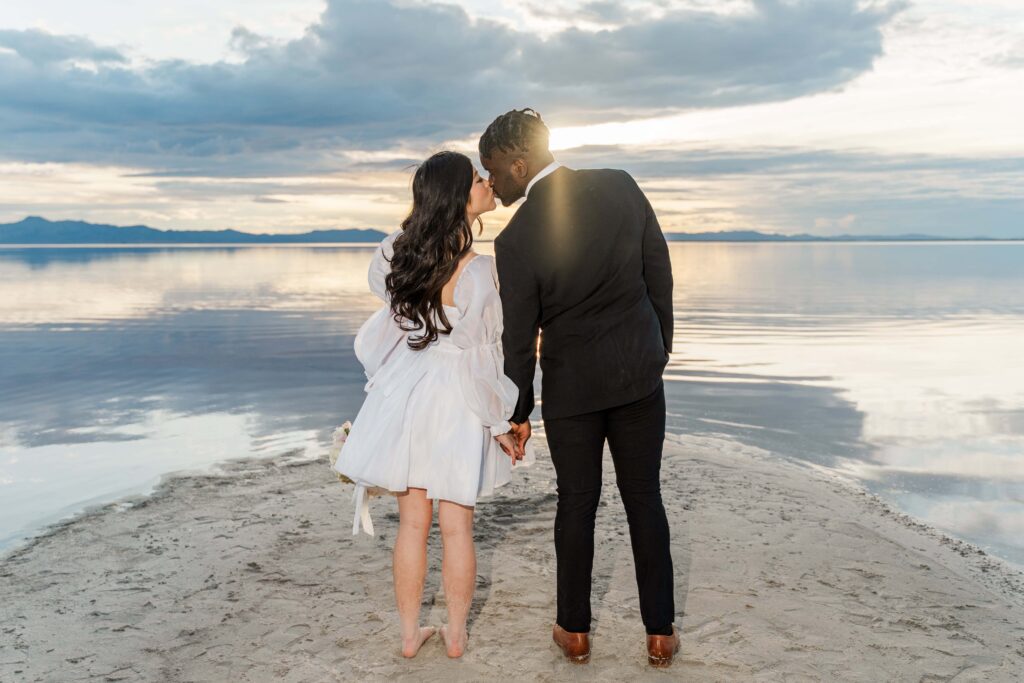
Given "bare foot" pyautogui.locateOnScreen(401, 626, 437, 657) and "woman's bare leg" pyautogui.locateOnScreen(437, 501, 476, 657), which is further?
"bare foot" pyautogui.locateOnScreen(401, 626, 437, 657)

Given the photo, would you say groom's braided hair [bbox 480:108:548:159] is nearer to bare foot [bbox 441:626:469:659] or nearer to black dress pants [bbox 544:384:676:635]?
black dress pants [bbox 544:384:676:635]

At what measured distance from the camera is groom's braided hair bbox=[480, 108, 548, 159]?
330cm

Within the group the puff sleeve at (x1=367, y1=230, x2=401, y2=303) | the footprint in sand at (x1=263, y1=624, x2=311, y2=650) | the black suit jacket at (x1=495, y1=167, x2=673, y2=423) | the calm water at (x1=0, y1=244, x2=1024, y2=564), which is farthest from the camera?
the calm water at (x1=0, y1=244, x2=1024, y2=564)

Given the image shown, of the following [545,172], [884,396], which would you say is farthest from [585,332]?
[884,396]

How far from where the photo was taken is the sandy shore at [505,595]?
3754mm

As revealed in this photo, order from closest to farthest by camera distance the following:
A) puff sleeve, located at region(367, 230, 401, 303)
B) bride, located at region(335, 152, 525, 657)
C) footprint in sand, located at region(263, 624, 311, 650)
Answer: bride, located at region(335, 152, 525, 657), puff sleeve, located at region(367, 230, 401, 303), footprint in sand, located at region(263, 624, 311, 650)

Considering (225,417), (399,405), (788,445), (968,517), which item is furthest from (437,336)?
(225,417)

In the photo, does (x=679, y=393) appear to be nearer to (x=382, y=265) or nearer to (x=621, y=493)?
(x=621, y=493)

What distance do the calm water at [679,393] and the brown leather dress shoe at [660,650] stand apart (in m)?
3.00

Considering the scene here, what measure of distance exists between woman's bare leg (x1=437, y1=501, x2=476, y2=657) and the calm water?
371 centimetres

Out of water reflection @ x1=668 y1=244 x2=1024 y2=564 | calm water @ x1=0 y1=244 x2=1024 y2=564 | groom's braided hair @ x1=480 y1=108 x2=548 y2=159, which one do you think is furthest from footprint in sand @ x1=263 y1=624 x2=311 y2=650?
water reflection @ x1=668 y1=244 x2=1024 y2=564

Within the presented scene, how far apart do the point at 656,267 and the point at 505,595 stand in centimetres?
203

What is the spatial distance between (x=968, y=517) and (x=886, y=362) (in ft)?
25.0

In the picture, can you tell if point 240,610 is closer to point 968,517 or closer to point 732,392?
point 968,517
